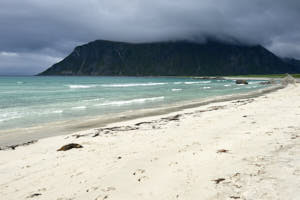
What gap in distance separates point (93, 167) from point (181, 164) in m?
2.59

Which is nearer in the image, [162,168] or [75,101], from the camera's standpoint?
[162,168]

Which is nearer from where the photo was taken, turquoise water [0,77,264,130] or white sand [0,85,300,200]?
white sand [0,85,300,200]

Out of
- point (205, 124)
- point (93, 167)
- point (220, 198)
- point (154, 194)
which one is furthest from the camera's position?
point (205, 124)

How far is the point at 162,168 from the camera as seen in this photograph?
5.94 metres

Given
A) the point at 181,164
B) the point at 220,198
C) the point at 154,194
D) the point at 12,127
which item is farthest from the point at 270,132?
the point at 12,127

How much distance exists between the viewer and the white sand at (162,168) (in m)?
4.68

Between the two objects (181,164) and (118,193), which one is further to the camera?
(181,164)

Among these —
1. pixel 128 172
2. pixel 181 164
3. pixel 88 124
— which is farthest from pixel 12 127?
pixel 181 164

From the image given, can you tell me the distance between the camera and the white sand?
4.68m

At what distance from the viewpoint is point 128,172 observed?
580cm

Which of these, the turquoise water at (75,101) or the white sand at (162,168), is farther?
the turquoise water at (75,101)

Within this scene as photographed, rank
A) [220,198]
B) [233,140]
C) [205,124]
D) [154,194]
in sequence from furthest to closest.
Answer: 1. [205,124]
2. [233,140]
3. [154,194]
4. [220,198]

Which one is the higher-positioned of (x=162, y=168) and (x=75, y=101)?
(x=162, y=168)

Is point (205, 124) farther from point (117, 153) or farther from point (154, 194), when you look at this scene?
point (154, 194)
